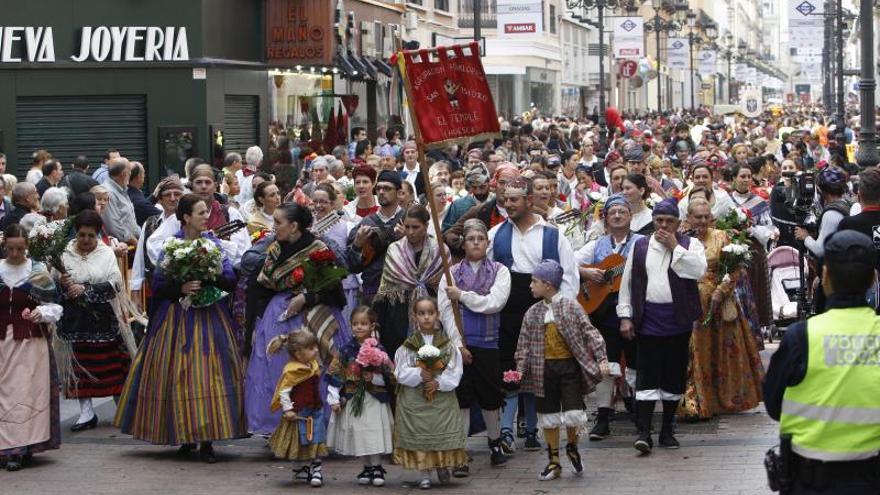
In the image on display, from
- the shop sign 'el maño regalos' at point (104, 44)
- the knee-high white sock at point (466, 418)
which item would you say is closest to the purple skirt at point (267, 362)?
the knee-high white sock at point (466, 418)

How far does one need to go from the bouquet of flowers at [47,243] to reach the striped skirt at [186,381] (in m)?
1.02

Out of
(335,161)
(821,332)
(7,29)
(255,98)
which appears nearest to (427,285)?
(821,332)

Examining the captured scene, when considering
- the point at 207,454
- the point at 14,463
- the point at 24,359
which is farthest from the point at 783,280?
the point at 14,463

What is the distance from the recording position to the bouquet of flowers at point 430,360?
1019 cm

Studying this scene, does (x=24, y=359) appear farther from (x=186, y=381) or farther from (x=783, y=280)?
(x=783, y=280)

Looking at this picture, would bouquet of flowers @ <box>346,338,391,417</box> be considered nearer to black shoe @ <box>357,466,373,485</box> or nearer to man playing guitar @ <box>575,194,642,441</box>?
black shoe @ <box>357,466,373,485</box>

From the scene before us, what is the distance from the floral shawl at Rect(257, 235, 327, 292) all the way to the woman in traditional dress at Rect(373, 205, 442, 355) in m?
0.55

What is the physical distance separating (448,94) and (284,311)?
1846 mm

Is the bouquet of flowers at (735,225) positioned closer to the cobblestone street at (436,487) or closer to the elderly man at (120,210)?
the cobblestone street at (436,487)

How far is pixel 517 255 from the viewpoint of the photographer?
446 inches

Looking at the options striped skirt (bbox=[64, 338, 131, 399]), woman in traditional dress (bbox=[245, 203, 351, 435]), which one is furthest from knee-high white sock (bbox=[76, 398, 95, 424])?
woman in traditional dress (bbox=[245, 203, 351, 435])

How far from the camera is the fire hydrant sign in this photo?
11.3 m

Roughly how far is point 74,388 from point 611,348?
3897 mm

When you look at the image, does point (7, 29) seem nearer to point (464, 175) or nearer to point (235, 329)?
point (464, 175)
